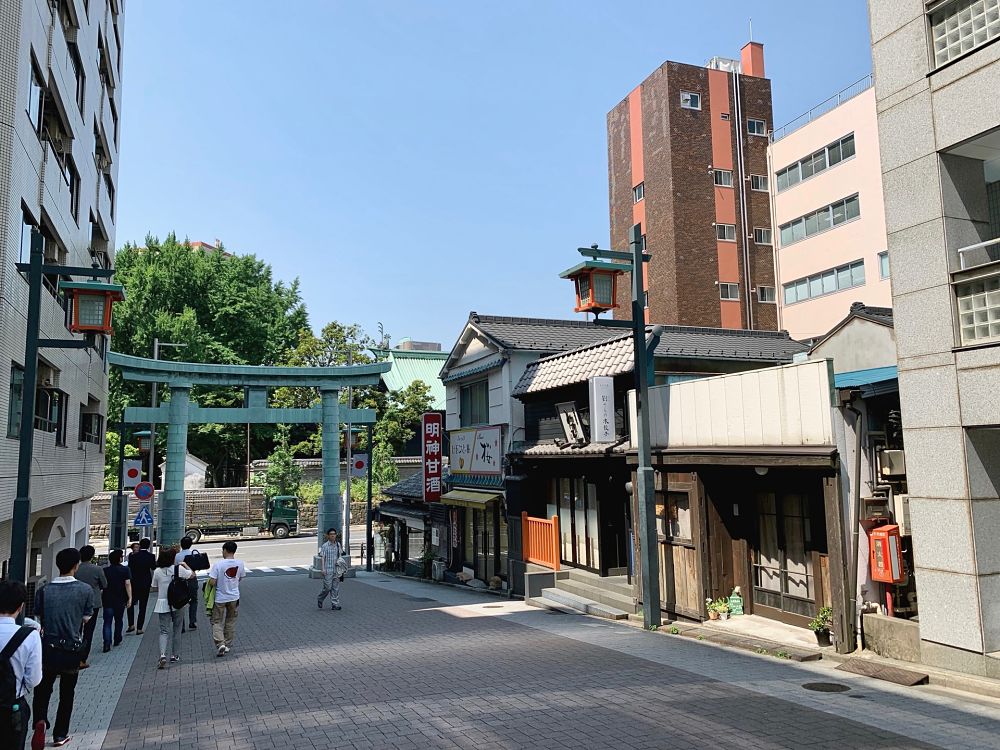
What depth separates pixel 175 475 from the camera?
25859mm

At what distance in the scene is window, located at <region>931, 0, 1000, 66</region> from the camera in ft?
30.6

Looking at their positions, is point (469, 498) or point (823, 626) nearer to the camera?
point (823, 626)

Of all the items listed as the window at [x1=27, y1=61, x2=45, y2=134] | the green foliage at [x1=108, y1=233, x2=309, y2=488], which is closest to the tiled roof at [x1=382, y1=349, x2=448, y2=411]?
the green foliage at [x1=108, y1=233, x2=309, y2=488]

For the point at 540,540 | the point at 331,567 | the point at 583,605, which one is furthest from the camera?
the point at 540,540

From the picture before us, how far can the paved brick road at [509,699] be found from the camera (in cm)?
726

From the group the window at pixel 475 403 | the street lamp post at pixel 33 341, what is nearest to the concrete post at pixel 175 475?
the window at pixel 475 403

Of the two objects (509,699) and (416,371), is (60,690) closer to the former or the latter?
(509,699)

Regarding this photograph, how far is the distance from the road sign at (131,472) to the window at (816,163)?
98.6 feet

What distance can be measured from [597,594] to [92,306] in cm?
1155

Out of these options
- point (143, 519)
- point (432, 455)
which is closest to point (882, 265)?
point (432, 455)

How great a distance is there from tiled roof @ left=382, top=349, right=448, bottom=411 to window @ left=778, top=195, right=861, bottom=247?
25.2 meters

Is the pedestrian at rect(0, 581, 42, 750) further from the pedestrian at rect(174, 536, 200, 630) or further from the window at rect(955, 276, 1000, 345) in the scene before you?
the window at rect(955, 276, 1000, 345)

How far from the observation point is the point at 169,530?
2514cm

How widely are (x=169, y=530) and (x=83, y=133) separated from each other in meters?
13.2
